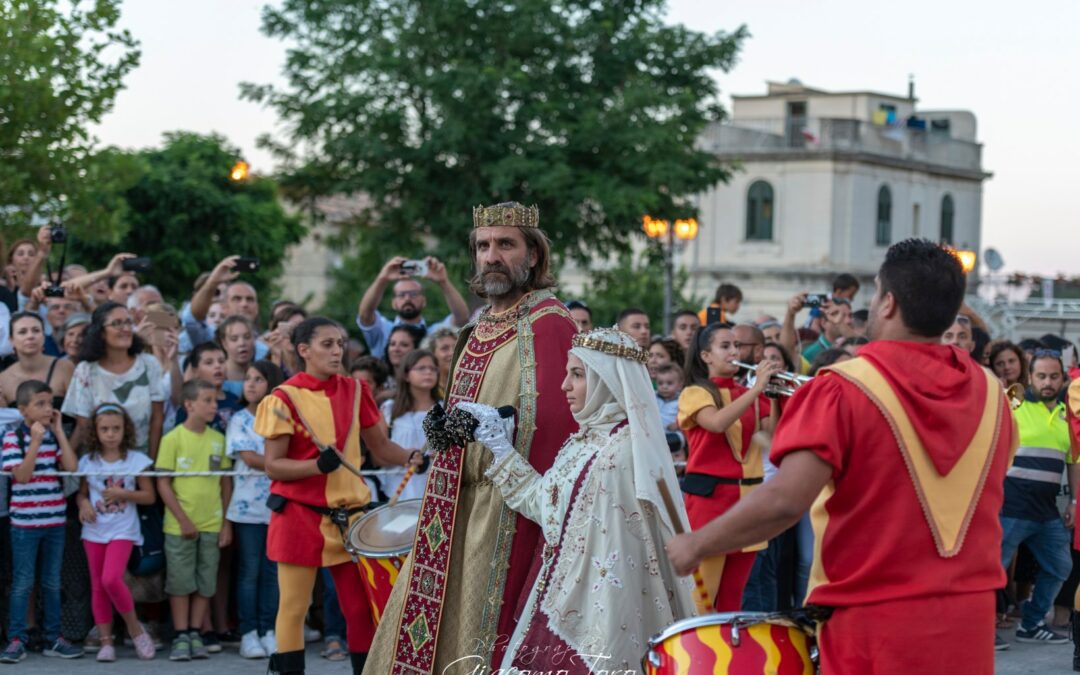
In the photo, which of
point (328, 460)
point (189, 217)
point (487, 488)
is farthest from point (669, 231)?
point (487, 488)

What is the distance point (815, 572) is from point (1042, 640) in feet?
21.4

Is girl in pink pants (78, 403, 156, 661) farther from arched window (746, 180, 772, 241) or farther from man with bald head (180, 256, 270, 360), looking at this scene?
arched window (746, 180, 772, 241)

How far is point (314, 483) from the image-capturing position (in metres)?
7.44

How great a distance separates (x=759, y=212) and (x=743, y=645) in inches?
2165

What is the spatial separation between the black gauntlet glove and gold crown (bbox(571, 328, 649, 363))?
6.39ft

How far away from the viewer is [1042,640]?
33.4ft

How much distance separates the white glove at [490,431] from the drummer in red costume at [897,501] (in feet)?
5.17

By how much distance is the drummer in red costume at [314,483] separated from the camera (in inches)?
285

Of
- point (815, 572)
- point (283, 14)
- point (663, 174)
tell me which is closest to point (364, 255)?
point (283, 14)

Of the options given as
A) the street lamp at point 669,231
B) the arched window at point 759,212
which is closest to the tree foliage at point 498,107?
the street lamp at point 669,231

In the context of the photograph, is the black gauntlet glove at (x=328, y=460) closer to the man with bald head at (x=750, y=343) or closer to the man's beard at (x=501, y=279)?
the man's beard at (x=501, y=279)

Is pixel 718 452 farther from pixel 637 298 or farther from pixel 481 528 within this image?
pixel 637 298

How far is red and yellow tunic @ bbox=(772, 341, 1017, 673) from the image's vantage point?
4.17 metres

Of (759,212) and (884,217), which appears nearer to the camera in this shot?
(759,212)
